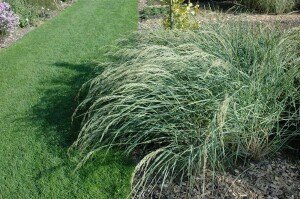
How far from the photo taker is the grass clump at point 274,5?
28.0 ft

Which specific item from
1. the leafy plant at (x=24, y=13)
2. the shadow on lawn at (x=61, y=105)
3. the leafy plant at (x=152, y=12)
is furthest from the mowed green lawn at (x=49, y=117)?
the leafy plant at (x=152, y=12)

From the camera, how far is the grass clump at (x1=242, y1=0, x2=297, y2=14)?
8541 millimetres

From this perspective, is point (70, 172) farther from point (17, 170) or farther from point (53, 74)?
point (53, 74)

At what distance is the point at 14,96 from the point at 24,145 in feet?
4.33

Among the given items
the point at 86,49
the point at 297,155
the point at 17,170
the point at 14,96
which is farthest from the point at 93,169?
the point at 86,49

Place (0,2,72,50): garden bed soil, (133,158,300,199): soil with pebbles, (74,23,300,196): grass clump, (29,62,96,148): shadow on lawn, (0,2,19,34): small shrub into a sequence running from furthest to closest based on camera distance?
(0,2,72,50): garden bed soil → (0,2,19,34): small shrub → (29,62,96,148): shadow on lawn → (74,23,300,196): grass clump → (133,158,300,199): soil with pebbles

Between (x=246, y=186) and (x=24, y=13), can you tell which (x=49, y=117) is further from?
(x=24, y=13)

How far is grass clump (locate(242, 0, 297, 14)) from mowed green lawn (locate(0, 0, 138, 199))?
3.66 m

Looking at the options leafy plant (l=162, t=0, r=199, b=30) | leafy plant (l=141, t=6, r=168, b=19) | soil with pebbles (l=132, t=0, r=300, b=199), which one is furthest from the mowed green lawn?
leafy plant (l=141, t=6, r=168, b=19)

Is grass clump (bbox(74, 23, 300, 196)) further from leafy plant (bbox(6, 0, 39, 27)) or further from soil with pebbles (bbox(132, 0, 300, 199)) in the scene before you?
leafy plant (bbox(6, 0, 39, 27))

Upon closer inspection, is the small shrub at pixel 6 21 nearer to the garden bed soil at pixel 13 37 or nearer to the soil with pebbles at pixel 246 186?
the garden bed soil at pixel 13 37

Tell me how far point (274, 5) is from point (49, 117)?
716 centimetres

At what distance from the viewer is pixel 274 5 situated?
868 centimetres

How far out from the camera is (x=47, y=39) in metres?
7.07
